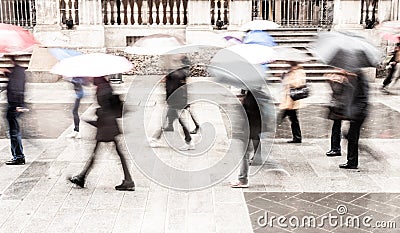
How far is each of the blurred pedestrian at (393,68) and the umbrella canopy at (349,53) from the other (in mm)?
6295

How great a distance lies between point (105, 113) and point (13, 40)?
2001mm

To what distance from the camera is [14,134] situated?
8.73m

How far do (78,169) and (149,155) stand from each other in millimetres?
1217

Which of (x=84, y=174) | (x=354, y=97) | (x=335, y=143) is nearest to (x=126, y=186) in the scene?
(x=84, y=174)

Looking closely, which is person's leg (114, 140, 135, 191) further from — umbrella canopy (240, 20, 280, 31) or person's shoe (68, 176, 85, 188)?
umbrella canopy (240, 20, 280, 31)

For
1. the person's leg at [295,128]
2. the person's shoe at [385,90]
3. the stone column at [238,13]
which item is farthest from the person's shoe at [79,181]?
the stone column at [238,13]

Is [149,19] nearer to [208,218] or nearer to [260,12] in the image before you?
[260,12]

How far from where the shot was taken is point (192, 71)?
57.1 feet

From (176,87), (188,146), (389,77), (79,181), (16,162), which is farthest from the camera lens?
(389,77)

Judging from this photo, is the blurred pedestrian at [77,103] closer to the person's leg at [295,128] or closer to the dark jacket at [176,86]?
the dark jacket at [176,86]

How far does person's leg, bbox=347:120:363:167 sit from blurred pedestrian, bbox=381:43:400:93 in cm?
675

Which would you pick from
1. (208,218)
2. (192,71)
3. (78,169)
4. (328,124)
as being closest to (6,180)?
(78,169)

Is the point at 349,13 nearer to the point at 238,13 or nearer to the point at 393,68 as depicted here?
the point at 393,68

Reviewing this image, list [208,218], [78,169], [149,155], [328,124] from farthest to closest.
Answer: [328,124]
[149,155]
[78,169]
[208,218]
